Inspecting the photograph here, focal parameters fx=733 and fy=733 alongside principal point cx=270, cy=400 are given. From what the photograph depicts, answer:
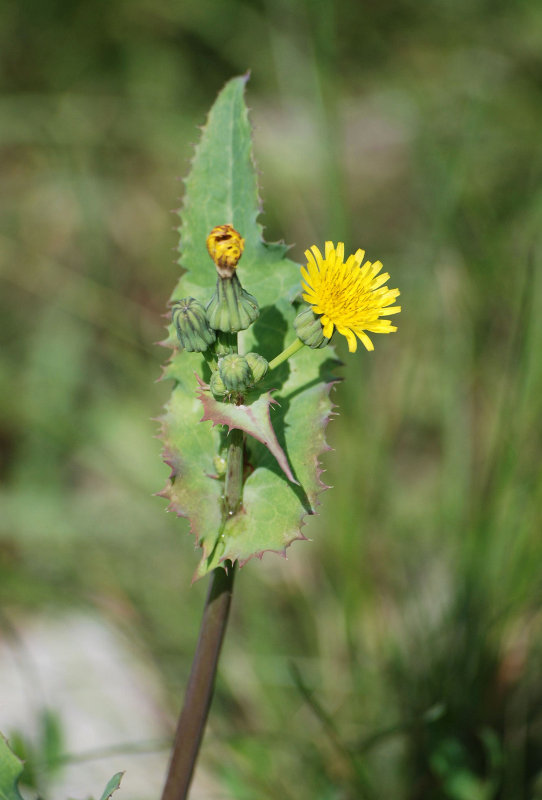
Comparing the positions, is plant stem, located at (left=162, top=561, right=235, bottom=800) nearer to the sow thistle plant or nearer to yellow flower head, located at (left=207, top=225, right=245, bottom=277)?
the sow thistle plant

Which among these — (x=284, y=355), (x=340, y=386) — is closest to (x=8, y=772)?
(x=284, y=355)

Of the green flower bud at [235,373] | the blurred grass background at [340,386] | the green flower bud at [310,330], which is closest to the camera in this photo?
the green flower bud at [235,373]

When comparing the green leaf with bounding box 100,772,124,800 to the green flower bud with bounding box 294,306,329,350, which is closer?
the green leaf with bounding box 100,772,124,800

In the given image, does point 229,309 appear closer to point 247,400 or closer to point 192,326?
point 192,326

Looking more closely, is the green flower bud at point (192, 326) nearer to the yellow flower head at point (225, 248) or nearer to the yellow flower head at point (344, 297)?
the yellow flower head at point (225, 248)

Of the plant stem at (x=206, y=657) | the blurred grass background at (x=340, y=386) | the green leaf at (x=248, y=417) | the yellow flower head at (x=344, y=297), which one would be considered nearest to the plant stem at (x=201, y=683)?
the plant stem at (x=206, y=657)

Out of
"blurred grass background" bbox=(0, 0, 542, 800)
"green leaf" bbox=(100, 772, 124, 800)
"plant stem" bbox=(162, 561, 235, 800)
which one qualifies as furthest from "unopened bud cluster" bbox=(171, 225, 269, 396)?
"blurred grass background" bbox=(0, 0, 542, 800)
